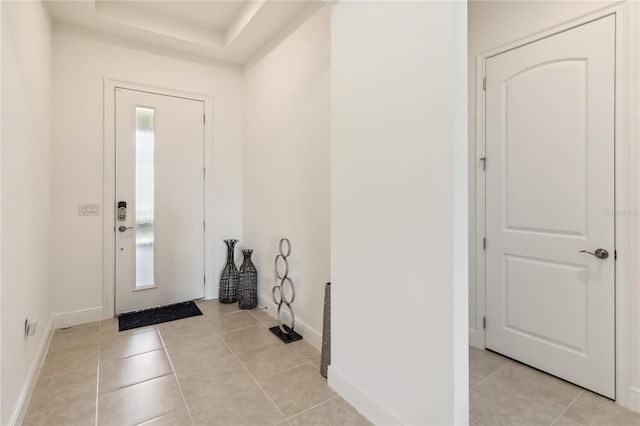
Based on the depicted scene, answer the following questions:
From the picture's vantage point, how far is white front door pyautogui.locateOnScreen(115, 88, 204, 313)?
3.36 m

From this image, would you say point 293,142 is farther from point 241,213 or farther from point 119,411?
point 119,411

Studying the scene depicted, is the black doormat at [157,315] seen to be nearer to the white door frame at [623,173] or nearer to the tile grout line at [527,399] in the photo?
the tile grout line at [527,399]

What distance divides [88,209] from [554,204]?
4.00 meters

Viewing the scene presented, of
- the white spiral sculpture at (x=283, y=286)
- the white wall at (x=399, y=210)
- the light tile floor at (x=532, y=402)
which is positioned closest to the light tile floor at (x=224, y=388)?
the light tile floor at (x=532, y=402)

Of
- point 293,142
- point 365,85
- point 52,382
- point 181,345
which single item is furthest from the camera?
point 293,142

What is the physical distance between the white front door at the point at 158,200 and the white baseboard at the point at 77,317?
0.59 ft

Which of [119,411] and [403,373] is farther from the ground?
[403,373]

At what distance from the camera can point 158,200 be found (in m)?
3.53

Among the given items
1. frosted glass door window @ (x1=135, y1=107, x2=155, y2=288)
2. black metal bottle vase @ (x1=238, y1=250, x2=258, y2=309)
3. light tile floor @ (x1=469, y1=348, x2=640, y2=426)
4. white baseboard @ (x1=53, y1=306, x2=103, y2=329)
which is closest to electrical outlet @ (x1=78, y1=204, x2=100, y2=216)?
frosted glass door window @ (x1=135, y1=107, x2=155, y2=288)

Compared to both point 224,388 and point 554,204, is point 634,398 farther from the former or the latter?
point 224,388

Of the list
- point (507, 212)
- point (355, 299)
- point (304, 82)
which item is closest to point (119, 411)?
point (355, 299)

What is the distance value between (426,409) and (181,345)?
2032 mm

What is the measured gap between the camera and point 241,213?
4.09 metres

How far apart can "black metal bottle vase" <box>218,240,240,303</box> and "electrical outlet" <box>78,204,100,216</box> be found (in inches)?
51.4
